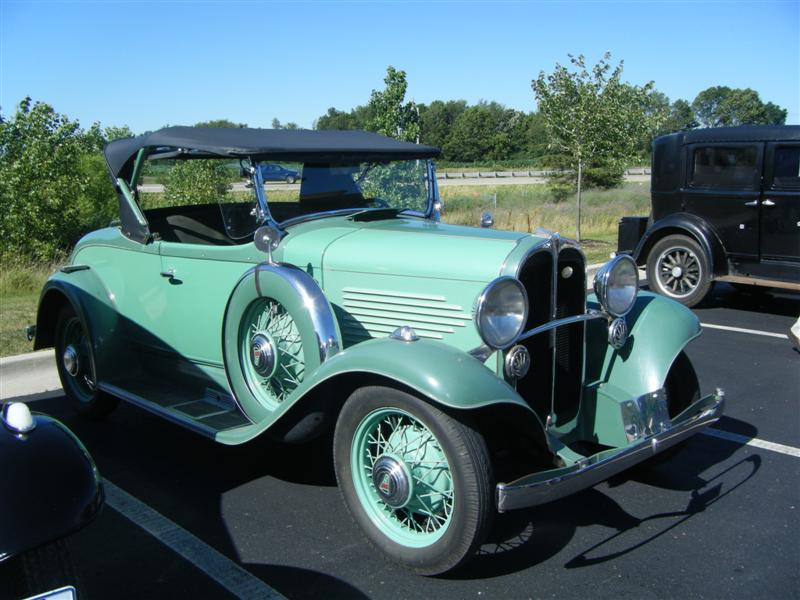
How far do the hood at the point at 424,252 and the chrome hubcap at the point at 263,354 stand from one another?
49cm

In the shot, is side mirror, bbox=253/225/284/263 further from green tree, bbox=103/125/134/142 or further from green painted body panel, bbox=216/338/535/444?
green tree, bbox=103/125/134/142

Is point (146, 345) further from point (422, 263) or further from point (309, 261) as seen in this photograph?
point (422, 263)

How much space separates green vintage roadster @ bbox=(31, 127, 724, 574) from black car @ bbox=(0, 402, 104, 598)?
1091 mm

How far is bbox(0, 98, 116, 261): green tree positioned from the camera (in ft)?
32.9

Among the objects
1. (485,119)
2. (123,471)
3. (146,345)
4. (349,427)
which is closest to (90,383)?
(146,345)

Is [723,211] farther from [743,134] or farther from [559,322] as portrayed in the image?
[559,322]

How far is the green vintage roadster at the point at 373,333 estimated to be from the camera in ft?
9.57

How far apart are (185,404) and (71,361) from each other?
4.16 ft

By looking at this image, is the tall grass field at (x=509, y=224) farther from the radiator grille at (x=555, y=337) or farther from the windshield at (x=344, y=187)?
the radiator grille at (x=555, y=337)

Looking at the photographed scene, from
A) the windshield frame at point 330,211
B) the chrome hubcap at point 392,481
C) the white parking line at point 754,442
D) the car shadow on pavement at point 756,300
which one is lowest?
the white parking line at point 754,442

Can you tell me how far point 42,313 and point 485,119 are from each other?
198ft

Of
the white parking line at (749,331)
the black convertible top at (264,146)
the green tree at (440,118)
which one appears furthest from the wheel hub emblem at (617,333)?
the green tree at (440,118)

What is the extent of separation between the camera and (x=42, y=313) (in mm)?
5004

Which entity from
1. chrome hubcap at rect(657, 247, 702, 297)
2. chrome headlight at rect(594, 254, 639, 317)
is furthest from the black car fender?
chrome headlight at rect(594, 254, 639, 317)
